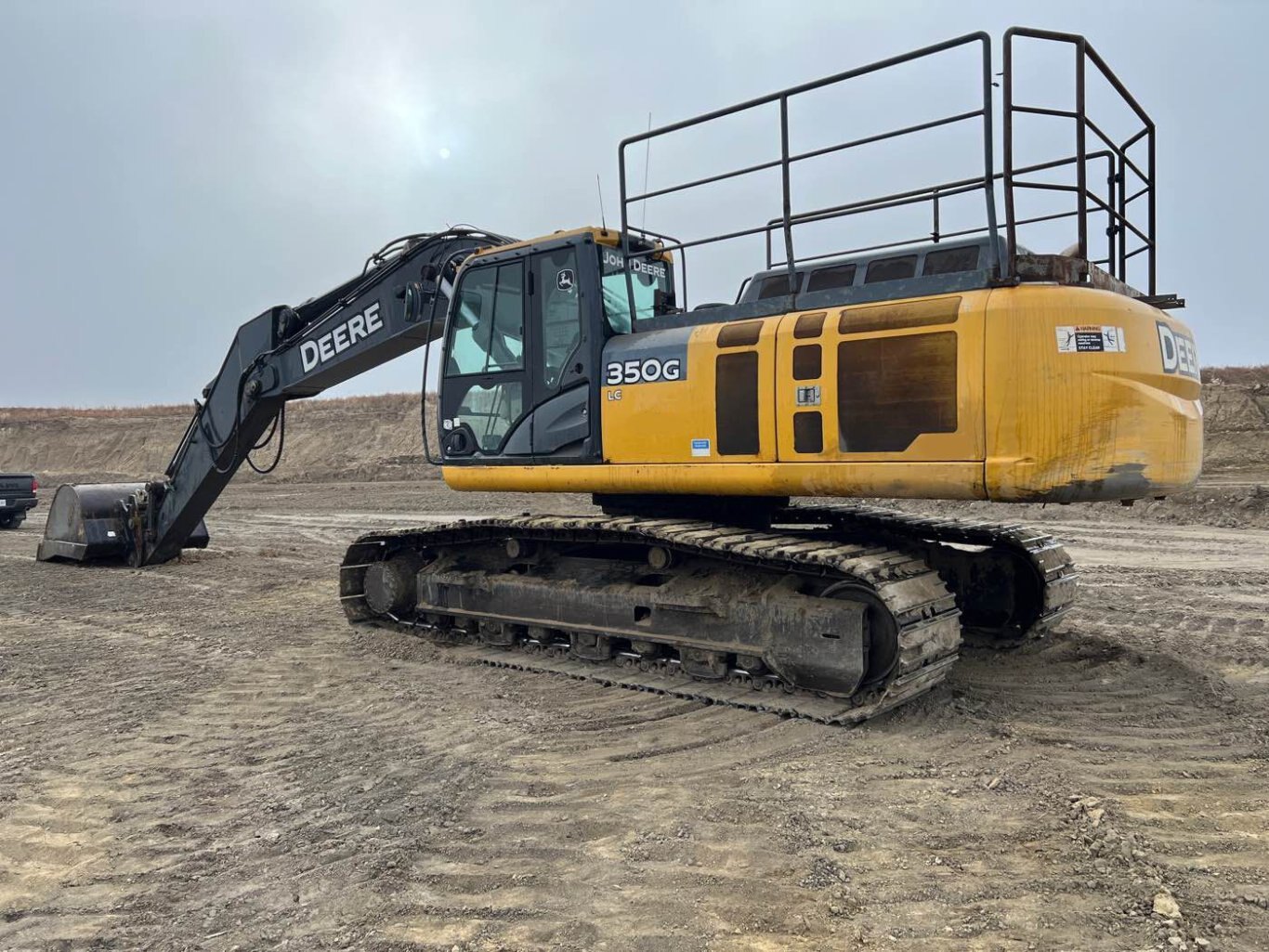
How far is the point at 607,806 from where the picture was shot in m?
3.95

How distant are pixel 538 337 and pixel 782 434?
6.72ft

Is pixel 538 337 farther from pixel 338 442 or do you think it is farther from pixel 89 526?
pixel 338 442

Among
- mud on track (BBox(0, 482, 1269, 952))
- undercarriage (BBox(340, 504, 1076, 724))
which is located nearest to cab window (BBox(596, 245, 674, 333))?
undercarriage (BBox(340, 504, 1076, 724))

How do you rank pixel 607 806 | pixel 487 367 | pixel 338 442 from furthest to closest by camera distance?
pixel 338 442
pixel 487 367
pixel 607 806

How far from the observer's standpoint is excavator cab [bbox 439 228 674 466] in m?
6.12

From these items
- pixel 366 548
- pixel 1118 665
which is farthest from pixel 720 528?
pixel 366 548

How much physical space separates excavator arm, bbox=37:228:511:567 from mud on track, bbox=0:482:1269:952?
2.76m

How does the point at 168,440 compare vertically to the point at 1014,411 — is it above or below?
above

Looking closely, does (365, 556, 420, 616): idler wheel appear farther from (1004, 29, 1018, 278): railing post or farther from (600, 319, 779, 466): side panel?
(1004, 29, 1018, 278): railing post

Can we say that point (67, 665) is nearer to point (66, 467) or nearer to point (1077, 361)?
point (1077, 361)


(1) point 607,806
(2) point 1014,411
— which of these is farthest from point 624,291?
(1) point 607,806

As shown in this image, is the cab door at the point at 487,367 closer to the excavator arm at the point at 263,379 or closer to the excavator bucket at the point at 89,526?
the excavator arm at the point at 263,379

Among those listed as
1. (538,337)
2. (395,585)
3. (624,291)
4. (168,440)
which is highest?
(168,440)

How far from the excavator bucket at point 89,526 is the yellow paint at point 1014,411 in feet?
28.8
